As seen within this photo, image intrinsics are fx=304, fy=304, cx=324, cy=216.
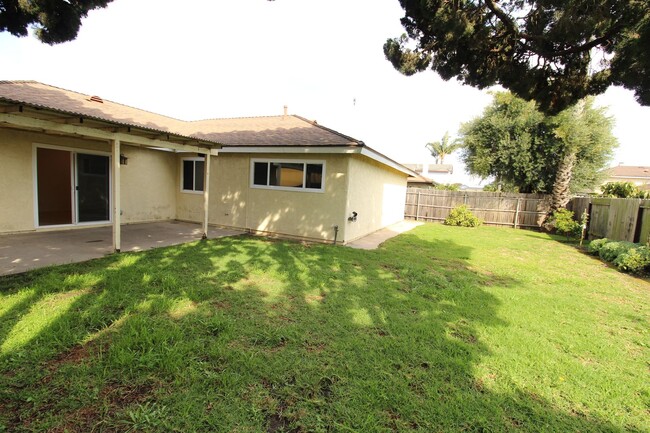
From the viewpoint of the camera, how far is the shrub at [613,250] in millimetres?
8289

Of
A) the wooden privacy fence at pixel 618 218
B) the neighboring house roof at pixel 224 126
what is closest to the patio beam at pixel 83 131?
the neighboring house roof at pixel 224 126

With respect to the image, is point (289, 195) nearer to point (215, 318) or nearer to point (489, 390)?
point (215, 318)

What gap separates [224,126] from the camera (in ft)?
43.4

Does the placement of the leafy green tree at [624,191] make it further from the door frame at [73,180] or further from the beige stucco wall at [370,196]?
the door frame at [73,180]

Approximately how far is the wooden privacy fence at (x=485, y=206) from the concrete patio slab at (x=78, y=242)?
41.0 ft

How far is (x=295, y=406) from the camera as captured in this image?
8.03ft

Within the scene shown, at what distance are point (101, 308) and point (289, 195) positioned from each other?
20.8 feet

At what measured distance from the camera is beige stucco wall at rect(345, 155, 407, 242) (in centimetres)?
929

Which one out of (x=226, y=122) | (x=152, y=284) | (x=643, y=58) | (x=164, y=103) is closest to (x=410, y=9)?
(x=643, y=58)

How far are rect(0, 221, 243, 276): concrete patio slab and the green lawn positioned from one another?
831 mm

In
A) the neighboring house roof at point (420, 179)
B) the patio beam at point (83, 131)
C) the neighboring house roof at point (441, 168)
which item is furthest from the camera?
the neighboring house roof at point (441, 168)

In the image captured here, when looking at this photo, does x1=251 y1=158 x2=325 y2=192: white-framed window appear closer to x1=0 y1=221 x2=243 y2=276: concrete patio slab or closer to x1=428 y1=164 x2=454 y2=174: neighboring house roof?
x1=0 y1=221 x2=243 y2=276: concrete patio slab

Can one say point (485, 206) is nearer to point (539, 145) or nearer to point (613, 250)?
point (539, 145)

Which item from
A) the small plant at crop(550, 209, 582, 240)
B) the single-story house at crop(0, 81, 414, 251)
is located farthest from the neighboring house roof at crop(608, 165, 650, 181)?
the single-story house at crop(0, 81, 414, 251)
